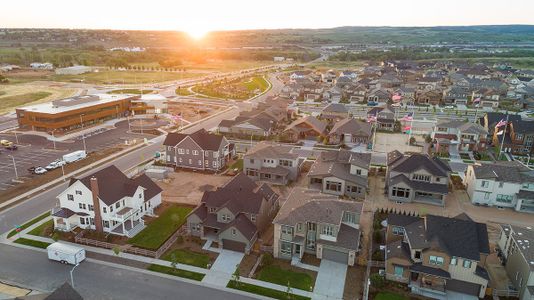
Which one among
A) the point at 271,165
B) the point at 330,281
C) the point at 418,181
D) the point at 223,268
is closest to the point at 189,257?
the point at 223,268

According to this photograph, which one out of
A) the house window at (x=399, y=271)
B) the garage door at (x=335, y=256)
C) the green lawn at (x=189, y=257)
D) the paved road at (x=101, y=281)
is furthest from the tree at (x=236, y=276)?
the house window at (x=399, y=271)

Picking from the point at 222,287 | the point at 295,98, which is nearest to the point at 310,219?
the point at 222,287

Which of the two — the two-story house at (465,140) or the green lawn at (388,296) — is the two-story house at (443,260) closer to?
the green lawn at (388,296)

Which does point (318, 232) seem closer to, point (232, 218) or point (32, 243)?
point (232, 218)

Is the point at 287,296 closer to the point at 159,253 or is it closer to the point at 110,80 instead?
the point at 159,253

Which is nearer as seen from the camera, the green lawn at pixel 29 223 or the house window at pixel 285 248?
the house window at pixel 285 248

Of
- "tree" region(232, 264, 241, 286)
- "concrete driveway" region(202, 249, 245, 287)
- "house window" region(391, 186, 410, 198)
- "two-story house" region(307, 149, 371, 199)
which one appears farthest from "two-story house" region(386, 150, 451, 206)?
"tree" region(232, 264, 241, 286)
